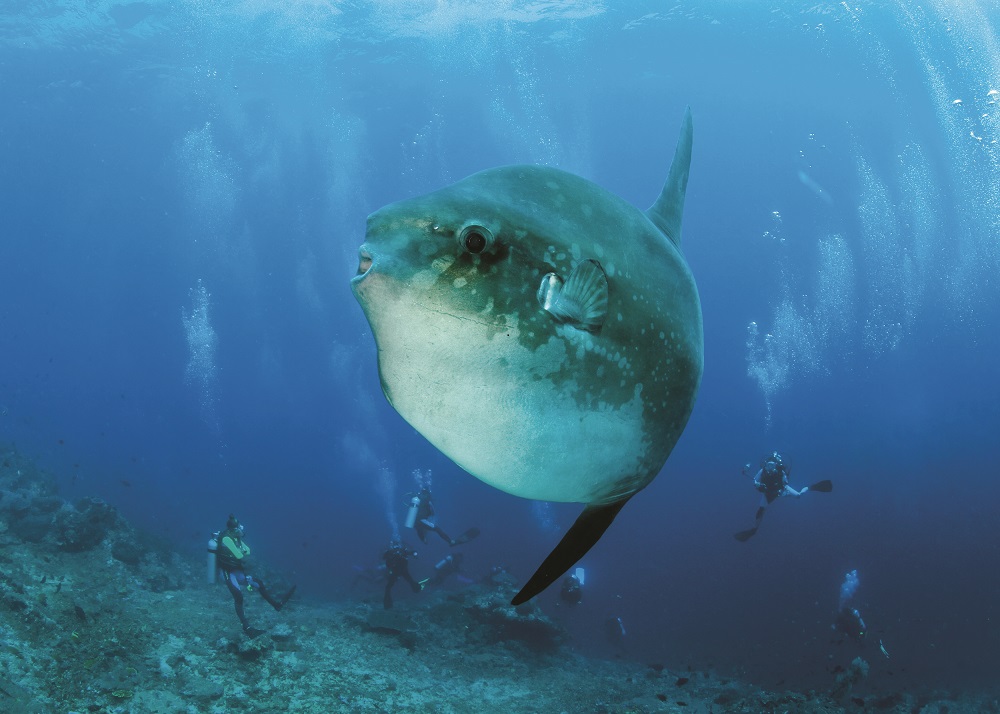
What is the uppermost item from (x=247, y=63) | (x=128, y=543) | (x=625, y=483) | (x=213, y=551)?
(x=247, y=63)

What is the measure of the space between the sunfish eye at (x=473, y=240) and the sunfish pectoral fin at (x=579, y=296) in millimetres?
136

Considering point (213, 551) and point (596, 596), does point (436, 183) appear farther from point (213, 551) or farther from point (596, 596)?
point (213, 551)

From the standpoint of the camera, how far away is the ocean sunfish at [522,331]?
3.22 ft

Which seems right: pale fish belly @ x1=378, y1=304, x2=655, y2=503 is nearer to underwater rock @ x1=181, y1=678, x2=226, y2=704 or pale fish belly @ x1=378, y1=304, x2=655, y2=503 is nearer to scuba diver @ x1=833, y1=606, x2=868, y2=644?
underwater rock @ x1=181, y1=678, x2=226, y2=704

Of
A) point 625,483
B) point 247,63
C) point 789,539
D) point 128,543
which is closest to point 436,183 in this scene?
point 247,63

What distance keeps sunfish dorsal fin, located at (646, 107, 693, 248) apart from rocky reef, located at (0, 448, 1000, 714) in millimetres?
6877

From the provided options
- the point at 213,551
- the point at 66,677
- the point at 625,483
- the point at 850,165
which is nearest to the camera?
the point at 625,483

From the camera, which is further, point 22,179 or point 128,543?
point 22,179

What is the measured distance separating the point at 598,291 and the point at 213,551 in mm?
10014

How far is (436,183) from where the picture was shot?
5762 cm

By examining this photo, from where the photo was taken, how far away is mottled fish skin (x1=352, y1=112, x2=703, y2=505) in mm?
979

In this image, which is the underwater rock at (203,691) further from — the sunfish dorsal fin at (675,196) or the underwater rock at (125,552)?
the sunfish dorsal fin at (675,196)

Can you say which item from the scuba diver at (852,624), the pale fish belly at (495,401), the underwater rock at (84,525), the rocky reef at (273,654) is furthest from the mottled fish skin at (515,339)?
the scuba diver at (852,624)

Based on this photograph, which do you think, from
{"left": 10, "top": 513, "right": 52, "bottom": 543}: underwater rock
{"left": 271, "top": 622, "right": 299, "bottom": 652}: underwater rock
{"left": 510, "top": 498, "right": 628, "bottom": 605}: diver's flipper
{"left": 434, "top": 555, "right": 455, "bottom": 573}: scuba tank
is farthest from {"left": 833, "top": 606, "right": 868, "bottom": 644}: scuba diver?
{"left": 10, "top": 513, "right": 52, "bottom": 543}: underwater rock
